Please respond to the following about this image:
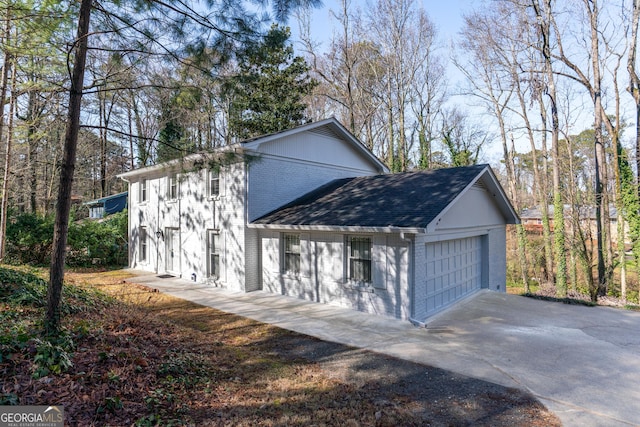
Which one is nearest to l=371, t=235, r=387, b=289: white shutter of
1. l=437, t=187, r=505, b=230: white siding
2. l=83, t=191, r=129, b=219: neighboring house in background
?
l=437, t=187, r=505, b=230: white siding

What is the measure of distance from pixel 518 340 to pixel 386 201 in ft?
15.9

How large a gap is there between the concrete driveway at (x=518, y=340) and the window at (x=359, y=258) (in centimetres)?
103

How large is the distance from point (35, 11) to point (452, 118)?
27.4 metres

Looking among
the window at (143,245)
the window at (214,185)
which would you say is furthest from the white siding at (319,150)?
the window at (143,245)

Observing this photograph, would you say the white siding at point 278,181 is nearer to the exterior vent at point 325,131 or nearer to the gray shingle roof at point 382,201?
the gray shingle roof at point 382,201

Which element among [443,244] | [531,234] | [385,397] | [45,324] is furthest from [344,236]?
[531,234]

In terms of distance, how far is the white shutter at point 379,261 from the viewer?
931cm

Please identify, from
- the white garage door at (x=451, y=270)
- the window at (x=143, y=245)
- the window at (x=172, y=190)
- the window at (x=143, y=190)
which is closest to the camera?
the white garage door at (x=451, y=270)

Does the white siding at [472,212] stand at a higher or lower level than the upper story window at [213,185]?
lower

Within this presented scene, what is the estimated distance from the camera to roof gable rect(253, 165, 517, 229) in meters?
9.09

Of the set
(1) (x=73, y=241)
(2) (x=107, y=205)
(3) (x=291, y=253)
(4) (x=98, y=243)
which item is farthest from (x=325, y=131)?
(2) (x=107, y=205)

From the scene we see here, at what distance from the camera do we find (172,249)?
51.9 feet

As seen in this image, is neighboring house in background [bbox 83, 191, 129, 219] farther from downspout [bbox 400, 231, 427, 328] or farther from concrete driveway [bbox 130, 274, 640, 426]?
downspout [bbox 400, 231, 427, 328]

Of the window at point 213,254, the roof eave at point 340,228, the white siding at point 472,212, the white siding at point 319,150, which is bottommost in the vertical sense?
the window at point 213,254
